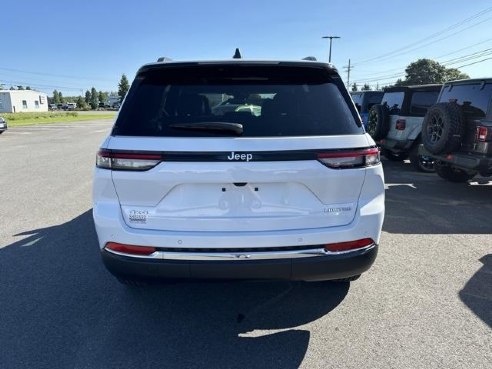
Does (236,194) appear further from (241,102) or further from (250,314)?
(250,314)

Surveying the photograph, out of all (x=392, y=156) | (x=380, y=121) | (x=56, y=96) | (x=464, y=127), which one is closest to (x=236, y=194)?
(x=464, y=127)

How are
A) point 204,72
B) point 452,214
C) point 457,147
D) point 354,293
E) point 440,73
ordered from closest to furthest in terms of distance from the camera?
point 204,72 → point 354,293 → point 452,214 → point 457,147 → point 440,73

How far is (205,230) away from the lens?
2.50m

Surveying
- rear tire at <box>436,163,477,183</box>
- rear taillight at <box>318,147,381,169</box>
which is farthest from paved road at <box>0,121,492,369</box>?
A: rear tire at <box>436,163,477,183</box>

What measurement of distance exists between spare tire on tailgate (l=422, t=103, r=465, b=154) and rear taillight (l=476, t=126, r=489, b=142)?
0.34m

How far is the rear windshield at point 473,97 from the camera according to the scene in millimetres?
6430

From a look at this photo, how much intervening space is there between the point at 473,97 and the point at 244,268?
5.98 metres

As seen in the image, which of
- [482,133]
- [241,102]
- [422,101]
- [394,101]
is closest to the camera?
[241,102]

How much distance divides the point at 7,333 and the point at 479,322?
3.48 metres

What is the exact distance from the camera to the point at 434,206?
21.4 ft

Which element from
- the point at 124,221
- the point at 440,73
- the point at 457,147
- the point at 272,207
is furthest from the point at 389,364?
the point at 440,73

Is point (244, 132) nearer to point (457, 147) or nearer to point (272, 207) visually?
point (272, 207)

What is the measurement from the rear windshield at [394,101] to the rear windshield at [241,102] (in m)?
7.50

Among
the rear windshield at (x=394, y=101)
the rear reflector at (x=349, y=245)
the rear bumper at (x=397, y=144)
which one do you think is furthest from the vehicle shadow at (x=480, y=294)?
the rear windshield at (x=394, y=101)
